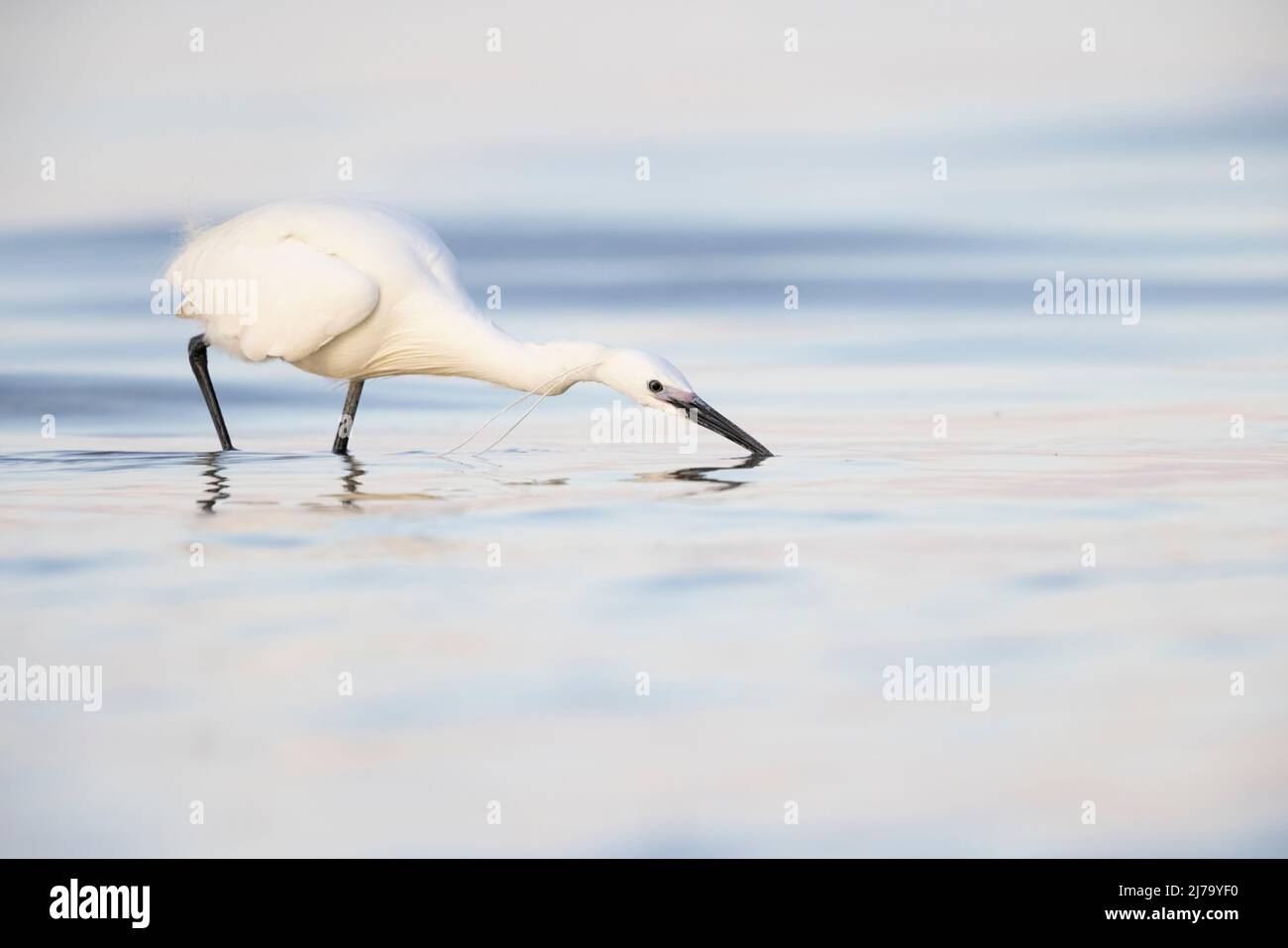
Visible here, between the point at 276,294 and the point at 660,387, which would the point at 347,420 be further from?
the point at 660,387

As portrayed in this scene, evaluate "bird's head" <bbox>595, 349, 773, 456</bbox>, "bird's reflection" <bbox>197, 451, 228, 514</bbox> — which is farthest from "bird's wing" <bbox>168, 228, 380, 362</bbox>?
"bird's head" <bbox>595, 349, 773, 456</bbox>

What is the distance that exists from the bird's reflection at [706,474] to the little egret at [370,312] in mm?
251

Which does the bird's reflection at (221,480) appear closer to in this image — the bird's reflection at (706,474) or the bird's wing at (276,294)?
the bird's wing at (276,294)

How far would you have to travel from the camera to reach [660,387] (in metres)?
9.14

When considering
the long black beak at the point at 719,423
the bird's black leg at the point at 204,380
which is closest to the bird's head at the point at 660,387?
the long black beak at the point at 719,423

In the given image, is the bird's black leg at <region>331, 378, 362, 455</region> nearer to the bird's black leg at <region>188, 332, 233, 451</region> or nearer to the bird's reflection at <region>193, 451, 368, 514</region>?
the bird's reflection at <region>193, 451, 368, 514</region>

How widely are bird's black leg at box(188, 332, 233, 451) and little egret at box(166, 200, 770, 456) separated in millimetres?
419

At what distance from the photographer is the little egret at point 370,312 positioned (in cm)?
907

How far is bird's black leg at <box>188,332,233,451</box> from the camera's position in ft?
32.2

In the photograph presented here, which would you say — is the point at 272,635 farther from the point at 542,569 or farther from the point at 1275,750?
the point at 1275,750

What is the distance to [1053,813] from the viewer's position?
449 cm

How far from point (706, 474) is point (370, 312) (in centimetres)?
203

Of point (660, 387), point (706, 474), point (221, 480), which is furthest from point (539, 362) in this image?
point (221, 480)

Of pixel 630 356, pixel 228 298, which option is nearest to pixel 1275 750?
pixel 630 356
